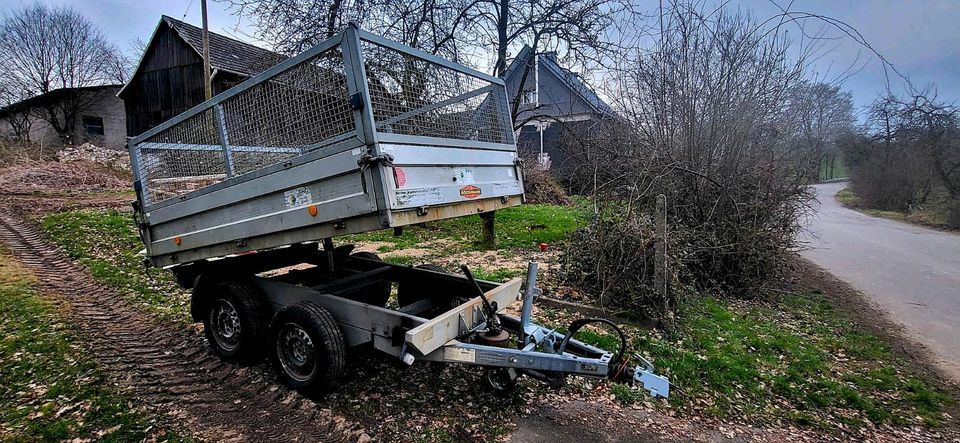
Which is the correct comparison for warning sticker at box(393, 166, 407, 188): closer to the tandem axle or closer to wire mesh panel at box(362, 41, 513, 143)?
wire mesh panel at box(362, 41, 513, 143)

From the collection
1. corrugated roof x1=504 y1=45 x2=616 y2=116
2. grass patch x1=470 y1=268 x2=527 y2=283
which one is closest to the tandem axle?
grass patch x1=470 y1=268 x2=527 y2=283

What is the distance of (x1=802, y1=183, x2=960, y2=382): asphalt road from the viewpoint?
19.7ft

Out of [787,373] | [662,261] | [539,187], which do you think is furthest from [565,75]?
[787,373]

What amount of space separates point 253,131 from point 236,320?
1.79 m

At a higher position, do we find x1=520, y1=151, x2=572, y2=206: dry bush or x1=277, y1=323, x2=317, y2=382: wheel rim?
x1=520, y1=151, x2=572, y2=206: dry bush

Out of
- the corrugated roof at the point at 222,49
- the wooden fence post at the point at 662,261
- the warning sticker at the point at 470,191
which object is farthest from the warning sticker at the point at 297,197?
the corrugated roof at the point at 222,49

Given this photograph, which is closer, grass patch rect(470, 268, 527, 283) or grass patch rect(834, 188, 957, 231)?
grass patch rect(470, 268, 527, 283)

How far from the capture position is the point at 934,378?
15.3ft

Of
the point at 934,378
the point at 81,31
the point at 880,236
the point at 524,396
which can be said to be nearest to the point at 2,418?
the point at 524,396

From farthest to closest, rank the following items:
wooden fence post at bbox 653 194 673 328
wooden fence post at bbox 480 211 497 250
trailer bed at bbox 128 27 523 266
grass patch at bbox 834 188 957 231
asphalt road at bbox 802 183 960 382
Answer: grass patch at bbox 834 188 957 231
wooden fence post at bbox 480 211 497 250
asphalt road at bbox 802 183 960 382
wooden fence post at bbox 653 194 673 328
trailer bed at bbox 128 27 523 266

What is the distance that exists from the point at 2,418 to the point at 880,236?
60.3ft

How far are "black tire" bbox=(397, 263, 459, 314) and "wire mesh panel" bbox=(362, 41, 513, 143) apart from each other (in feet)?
4.94

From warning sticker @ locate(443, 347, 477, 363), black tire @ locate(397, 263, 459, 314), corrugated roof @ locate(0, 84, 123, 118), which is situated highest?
corrugated roof @ locate(0, 84, 123, 118)

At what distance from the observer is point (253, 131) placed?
3.46 metres
